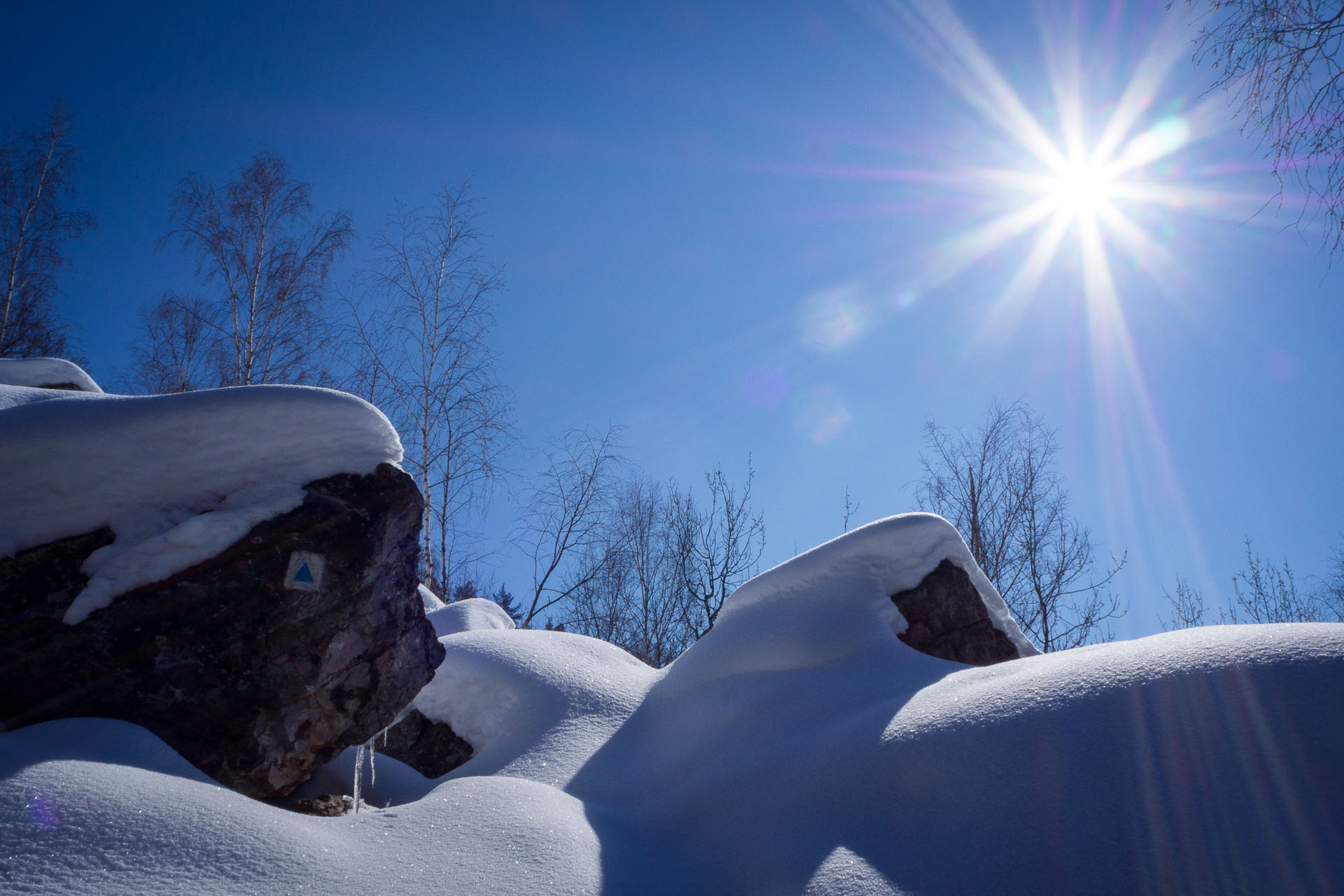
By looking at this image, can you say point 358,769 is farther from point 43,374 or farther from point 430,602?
point 43,374

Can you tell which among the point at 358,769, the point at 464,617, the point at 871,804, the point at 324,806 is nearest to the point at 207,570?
the point at 324,806

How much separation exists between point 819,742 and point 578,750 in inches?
60.1

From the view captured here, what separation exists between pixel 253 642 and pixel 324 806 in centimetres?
100

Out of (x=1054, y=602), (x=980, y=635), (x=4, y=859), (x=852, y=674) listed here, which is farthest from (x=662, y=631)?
(x=4, y=859)

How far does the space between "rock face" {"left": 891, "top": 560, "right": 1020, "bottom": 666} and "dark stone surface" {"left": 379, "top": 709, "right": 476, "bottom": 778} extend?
9.29 feet

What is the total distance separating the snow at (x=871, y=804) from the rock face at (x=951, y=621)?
1.09 metres

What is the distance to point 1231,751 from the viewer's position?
1822 millimetres

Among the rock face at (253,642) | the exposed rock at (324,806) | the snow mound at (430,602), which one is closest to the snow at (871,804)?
the rock face at (253,642)

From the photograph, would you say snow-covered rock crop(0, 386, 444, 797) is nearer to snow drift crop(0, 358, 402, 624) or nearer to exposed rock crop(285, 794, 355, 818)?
snow drift crop(0, 358, 402, 624)

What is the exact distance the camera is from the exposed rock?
326 cm

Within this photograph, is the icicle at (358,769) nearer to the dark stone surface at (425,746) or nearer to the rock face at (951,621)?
the dark stone surface at (425,746)

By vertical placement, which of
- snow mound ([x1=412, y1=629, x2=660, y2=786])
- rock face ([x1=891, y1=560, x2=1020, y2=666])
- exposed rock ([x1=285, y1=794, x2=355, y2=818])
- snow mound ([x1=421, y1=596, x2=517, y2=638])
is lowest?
exposed rock ([x1=285, y1=794, x2=355, y2=818])

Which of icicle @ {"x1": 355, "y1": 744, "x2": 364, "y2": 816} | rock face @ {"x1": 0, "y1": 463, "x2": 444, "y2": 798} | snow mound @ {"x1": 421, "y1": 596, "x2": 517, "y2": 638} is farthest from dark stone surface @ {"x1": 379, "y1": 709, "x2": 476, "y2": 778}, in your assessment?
rock face @ {"x1": 0, "y1": 463, "x2": 444, "y2": 798}

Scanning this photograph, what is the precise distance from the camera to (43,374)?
19.2 ft
